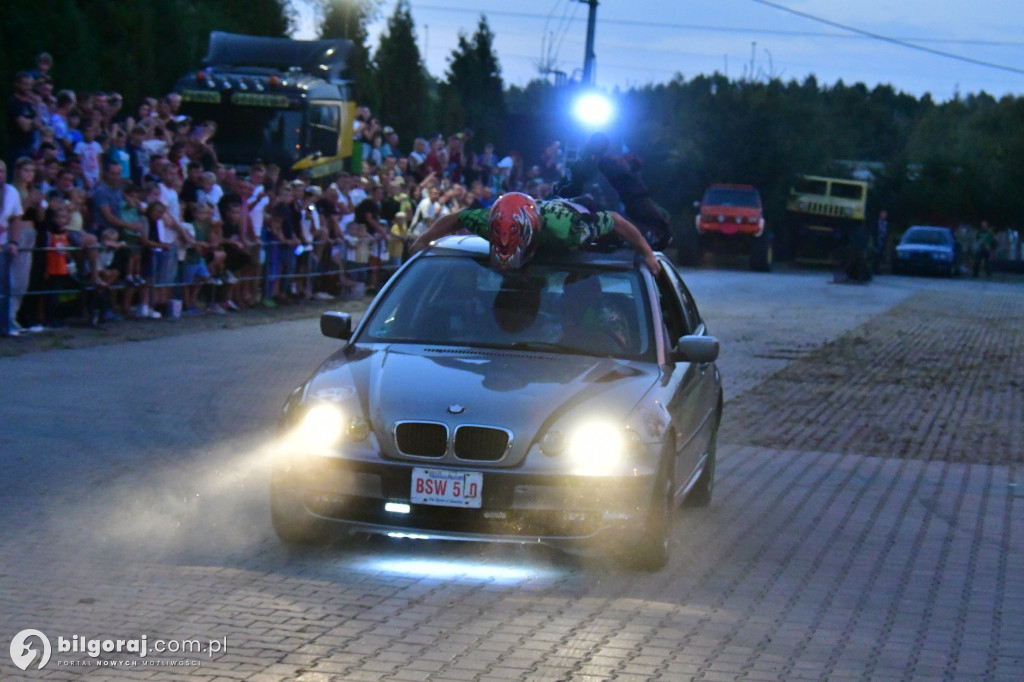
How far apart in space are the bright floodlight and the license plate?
110 ft

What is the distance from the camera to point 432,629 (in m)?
5.88

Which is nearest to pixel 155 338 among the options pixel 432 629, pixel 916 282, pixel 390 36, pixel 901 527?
pixel 901 527

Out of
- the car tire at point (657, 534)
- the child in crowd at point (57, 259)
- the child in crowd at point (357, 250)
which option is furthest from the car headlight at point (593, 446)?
the child in crowd at point (357, 250)

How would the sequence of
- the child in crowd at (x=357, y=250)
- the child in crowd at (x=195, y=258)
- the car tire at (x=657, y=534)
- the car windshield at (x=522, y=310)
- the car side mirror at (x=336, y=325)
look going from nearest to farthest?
the car tire at (x=657, y=534) → the car windshield at (x=522, y=310) → the car side mirror at (x=336, y=325) → the child in crowd at (x=195, y=258) → the child in crowd at (x=357, y=250)

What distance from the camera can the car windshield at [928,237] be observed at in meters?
49.5

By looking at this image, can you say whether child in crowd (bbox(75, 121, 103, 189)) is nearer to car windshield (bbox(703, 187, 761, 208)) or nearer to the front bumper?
the front bumper

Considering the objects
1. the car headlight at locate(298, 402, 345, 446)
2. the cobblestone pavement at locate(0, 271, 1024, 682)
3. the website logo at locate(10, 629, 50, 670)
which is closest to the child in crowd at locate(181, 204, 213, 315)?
the cobblestone pavement at locate(0, 271, 1024, 682)

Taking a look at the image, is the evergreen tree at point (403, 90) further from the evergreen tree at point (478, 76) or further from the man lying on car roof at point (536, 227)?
the man lying on car roof at point (536, 227)

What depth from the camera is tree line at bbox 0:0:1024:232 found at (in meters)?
29.2

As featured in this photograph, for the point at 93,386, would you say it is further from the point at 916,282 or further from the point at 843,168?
the point at 843,168

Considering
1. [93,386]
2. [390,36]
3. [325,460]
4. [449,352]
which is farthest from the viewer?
[390,36]

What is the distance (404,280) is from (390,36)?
174 ft

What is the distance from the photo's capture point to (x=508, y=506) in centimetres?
662

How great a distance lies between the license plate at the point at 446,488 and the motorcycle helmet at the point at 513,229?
1.56 m
